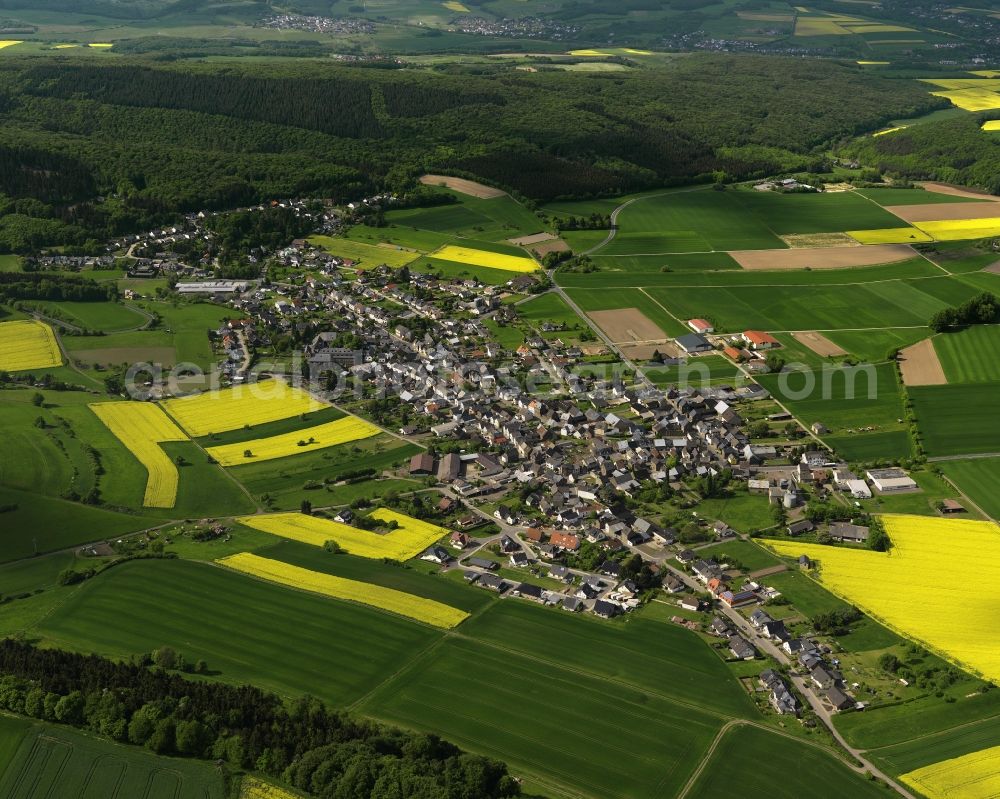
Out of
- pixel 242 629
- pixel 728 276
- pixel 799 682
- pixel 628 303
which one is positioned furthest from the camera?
pixel 728 276

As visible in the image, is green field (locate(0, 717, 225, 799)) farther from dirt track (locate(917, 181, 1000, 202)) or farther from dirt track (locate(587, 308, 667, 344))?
dirt track (locate(917, 181, 1000, 202))

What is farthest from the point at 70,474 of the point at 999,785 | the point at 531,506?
the point at 999,785

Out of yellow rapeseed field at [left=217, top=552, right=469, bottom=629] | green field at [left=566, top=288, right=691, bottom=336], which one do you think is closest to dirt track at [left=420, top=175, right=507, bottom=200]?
green field at [left=566, top=288, right=691, bottom=336]

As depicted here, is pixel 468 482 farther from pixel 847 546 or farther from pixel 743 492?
pixel 847 546

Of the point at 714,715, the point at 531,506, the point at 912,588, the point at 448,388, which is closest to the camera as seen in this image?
the point at 714,715

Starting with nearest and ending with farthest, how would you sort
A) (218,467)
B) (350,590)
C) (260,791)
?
(260,791) < (350,590) < (218,467)

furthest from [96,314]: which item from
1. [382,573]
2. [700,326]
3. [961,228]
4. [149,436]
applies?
[961,228]

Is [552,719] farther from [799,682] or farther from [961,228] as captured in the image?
[961,228]
